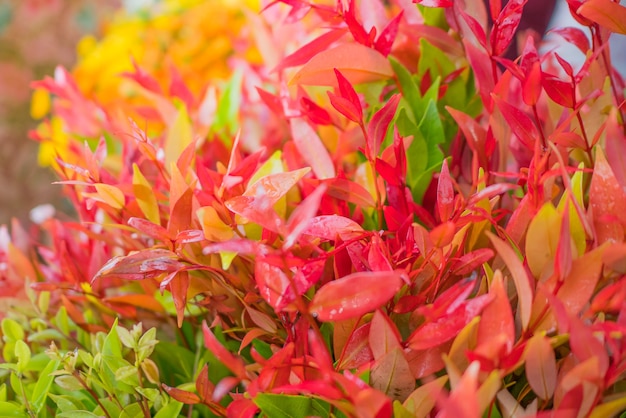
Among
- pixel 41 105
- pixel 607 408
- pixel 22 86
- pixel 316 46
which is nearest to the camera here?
pixel 607 408

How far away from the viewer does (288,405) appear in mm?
271

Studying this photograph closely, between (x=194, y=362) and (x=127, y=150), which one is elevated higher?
(x=127, y=150)

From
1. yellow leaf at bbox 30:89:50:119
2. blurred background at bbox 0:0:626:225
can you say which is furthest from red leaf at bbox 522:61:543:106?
blurred background at bbox 0:0:626:225

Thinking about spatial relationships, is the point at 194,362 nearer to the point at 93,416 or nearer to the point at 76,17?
the point at 93,416

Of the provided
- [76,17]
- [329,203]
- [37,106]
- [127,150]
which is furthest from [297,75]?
[76,17]

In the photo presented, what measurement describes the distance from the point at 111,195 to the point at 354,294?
0.15 meters

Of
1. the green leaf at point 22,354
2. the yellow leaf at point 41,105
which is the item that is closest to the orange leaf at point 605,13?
the green leaf at point 22,354

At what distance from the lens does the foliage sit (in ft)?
0.78

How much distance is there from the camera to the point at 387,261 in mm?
258

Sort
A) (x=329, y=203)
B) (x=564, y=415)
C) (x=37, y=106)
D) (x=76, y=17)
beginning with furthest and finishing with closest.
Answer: (x=76, y=17) < (x=37, y=106) < (x=329, y=203) < (x=564, y=415)

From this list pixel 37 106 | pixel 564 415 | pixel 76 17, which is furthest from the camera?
pixel 76 17

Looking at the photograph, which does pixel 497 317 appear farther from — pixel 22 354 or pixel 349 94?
pixel 22 354

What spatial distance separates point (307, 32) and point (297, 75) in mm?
217

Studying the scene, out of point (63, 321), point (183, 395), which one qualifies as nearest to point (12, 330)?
point (63, 321)
